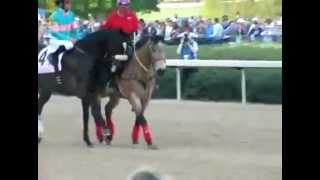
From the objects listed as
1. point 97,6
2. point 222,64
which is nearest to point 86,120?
point 97,6

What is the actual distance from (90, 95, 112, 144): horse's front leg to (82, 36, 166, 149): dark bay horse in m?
0.02

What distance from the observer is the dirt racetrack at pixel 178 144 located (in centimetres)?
555

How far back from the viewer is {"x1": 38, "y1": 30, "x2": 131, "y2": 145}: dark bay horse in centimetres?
590

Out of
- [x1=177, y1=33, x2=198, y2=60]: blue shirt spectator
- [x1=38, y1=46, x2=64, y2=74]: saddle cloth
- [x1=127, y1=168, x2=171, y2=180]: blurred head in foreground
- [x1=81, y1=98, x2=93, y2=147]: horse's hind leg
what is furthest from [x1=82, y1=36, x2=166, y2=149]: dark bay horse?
[x1=127, y1=168, x2=171, y2=180]: blurred head in foreground

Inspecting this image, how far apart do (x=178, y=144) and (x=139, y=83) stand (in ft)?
1.61

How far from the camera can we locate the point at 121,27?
5.80 meters

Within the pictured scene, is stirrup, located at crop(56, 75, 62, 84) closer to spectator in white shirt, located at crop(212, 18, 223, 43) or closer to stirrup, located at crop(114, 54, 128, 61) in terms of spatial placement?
stirrup, located at crop(114, 54, 128, 61)

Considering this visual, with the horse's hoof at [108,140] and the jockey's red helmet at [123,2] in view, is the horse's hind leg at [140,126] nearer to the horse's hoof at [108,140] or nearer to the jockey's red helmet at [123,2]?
the horse's hoof at [108,140]

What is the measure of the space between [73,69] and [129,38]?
0.47 meters

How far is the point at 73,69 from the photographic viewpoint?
6090mm

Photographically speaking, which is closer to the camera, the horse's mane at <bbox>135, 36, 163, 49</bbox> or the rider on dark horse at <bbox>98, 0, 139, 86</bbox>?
the rider on dark horse at <bbox>98, 0, 139, 86</bbox>
